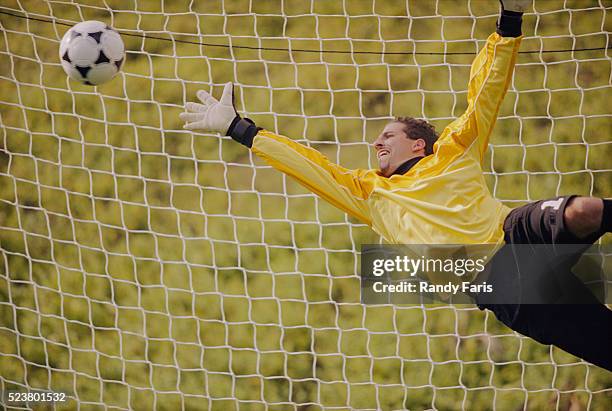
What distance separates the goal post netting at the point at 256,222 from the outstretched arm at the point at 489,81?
1008 millimetres

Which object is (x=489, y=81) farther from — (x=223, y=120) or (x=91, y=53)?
(x=91, y=53)

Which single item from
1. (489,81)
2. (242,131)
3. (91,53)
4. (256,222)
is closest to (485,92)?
(489,81)

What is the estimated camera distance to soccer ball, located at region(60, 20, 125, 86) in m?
2.66

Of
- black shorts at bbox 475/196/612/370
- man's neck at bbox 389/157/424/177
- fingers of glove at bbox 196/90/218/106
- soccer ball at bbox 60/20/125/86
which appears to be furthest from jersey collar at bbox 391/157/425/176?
soccer ball at bbox 60/20/125/86

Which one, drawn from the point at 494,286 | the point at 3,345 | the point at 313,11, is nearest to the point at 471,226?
the point at 494,286

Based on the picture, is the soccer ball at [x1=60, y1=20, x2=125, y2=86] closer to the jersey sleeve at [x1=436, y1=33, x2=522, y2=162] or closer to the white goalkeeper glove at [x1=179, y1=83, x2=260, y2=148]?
the white goalkeeper glove at [x1=179, y1=83, x2=260, y2=148]

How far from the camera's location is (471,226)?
8.19 ft

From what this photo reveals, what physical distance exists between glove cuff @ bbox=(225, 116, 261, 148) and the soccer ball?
0.44 m

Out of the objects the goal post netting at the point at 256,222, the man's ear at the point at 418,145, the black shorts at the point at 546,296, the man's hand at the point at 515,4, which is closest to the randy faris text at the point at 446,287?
the black shorts at the point at 546,296

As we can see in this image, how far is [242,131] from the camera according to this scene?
2.56 m

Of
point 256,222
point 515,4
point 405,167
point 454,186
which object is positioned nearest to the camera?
point 515,4

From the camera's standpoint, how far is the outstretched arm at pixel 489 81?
7.97 ft

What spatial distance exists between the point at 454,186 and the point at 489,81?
0.29 m

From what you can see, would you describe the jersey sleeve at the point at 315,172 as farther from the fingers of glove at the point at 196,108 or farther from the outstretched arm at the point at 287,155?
the fingers of glove at the point at 196,108
